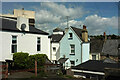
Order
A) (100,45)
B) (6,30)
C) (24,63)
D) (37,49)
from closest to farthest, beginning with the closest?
(24,63) → (6,30) → (37,49) → (100,45)

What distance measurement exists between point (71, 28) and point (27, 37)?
9773mm

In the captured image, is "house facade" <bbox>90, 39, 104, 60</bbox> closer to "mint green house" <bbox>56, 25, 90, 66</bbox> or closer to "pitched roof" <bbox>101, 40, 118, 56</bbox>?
"pitched roof" <bbox>101, 40, 118, 56</bbox>

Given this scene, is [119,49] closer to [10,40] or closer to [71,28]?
[71,28]

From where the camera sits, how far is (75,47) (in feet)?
71.5

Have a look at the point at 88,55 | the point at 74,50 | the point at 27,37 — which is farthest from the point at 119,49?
the point at 27,37

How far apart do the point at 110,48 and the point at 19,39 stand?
1705cm

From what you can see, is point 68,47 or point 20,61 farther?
point 68,47

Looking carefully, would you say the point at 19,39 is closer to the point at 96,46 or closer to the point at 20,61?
the point at 20,61

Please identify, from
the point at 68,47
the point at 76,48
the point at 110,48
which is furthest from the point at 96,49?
the point at 68,47

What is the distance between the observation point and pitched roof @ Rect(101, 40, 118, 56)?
22.7 metres

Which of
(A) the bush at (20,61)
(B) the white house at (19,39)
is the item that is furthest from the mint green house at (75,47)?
(A) the bush at (20,61)

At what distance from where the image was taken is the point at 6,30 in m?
12.3

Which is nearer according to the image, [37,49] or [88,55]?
[37,49]

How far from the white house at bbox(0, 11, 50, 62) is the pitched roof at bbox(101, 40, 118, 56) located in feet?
39.3
